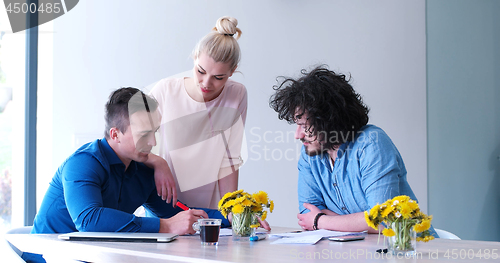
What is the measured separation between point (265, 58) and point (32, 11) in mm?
1588

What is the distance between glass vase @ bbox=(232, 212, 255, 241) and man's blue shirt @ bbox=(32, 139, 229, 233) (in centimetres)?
26

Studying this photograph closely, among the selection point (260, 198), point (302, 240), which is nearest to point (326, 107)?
point (260, 198)

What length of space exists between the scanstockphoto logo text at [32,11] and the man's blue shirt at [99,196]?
142 cm

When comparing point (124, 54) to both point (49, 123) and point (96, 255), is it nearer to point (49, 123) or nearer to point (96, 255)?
point (49, 123)

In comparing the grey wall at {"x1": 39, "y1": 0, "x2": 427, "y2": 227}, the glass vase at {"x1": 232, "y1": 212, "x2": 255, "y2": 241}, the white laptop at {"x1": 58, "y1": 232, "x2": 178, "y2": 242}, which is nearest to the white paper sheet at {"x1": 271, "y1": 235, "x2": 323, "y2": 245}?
the glass vase at {"x1": 232, "y1": 212, "x2": 255, "y2": 241}

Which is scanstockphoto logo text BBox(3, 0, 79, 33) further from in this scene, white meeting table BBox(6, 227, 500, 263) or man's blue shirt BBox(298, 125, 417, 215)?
man's blue shirt BBox(298, 125, 417, 215)

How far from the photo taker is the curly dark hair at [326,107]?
1.70 meters

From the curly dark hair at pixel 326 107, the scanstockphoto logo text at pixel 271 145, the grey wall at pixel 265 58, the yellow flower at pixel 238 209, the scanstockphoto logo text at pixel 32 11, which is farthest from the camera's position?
the scanstockphoto logo text at pixel 271 145

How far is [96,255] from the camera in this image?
113cm

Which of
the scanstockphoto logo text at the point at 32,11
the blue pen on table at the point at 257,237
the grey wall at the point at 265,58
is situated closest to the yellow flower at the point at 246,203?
the blue pen on table at the point at 257,237

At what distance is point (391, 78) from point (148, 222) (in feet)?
9.15

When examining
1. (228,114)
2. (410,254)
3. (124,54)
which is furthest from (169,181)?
(124,54)

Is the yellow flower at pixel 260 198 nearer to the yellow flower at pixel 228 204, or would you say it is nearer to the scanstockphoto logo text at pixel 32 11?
the yellow flower at pixel 228 204

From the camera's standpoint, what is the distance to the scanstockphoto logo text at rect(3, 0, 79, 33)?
2555mm
